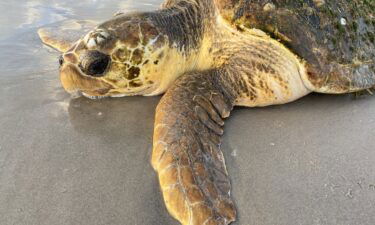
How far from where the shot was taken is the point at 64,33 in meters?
2.91

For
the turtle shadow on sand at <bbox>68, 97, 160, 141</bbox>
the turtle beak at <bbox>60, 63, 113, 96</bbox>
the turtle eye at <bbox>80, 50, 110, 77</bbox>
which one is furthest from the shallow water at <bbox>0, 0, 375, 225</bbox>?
the turtle eye at <bbox>80, 50, 110, 77</bbox>

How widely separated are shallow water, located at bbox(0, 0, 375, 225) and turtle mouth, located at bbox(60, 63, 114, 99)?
0.10 m

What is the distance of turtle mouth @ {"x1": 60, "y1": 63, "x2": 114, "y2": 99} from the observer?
1827 millimetres

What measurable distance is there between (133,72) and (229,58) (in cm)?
63

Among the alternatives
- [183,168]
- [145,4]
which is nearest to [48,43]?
[145,4]

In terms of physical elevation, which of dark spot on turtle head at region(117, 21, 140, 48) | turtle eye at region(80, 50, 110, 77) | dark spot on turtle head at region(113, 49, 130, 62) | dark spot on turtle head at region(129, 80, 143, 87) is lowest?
dark spot on turtle head at region(129, 80, 143, 87)

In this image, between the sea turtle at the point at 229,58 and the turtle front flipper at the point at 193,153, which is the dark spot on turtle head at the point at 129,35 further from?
the turtle front flipper at the point at 193,153

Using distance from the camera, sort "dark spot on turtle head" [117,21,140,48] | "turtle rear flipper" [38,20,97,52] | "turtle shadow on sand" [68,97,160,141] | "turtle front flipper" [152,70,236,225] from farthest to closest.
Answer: "turtle rear flipper" [38,20,97,52] < "dark spot on turtle head" [117,21,140,48] < "turtle shadow on sand" [68,97,160,141] < "turtle front flipper" [152,70,236,225]

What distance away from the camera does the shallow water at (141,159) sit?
125 centimetres

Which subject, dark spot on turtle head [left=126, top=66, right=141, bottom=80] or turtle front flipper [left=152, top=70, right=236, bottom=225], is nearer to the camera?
turtle front flipper [left=152, top=70, right=236, bottom=225]

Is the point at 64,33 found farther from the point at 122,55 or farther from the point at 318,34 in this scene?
the point at 318,34

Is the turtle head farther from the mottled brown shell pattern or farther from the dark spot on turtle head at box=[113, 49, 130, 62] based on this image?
the mottled brown shell pattern

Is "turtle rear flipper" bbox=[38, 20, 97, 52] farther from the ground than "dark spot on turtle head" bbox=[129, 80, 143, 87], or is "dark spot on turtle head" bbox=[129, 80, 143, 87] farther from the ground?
"dark spot on turtle head" bbox=[129, 80, 143, 87]

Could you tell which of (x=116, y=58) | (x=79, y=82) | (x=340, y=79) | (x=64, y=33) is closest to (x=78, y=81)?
(x=79, y=82)
